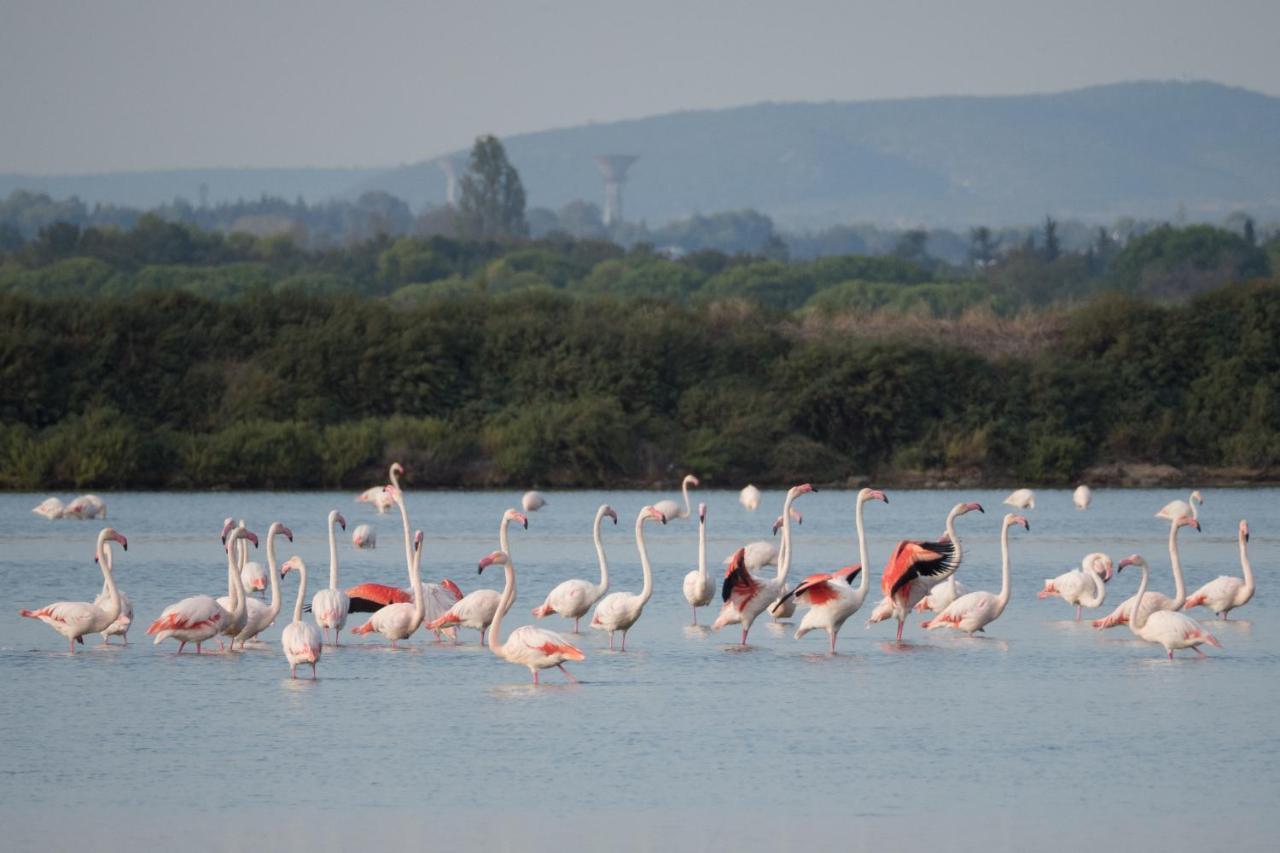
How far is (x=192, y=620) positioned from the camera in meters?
15.0

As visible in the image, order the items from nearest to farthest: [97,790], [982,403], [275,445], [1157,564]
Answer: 1. [97,790]
2. [1157,564]
3. [275,445]
4. [982,403]

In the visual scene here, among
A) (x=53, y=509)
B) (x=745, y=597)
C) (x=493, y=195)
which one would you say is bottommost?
(x=53, y=509)

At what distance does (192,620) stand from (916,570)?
5.38 meters

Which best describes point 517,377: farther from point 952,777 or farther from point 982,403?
point 952,777

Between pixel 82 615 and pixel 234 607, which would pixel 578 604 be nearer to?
pixel 234 607

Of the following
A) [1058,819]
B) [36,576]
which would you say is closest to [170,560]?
[36,576]

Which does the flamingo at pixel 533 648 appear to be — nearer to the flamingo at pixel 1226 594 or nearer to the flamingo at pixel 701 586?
the flamingo at pixel 701 586

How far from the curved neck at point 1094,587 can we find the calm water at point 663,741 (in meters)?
0.33

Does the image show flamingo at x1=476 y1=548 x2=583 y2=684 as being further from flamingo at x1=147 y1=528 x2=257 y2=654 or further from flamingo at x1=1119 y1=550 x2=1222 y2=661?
flamingo at x1=1119 y1=550 x2=1222 y2=661

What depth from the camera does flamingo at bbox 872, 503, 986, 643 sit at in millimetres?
15906

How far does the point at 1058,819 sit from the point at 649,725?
3.23 metres

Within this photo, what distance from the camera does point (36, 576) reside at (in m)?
21.5

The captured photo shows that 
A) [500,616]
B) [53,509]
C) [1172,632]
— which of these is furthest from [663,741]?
[53,509]

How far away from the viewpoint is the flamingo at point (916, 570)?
15.9m
